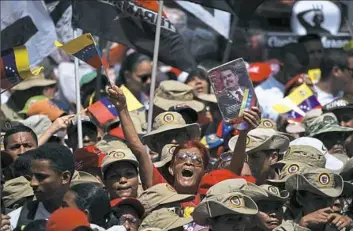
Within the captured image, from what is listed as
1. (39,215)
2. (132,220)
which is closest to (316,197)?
(132,220)

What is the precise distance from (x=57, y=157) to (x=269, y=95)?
18.2 ft

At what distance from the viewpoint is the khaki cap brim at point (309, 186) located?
12570 millimetres

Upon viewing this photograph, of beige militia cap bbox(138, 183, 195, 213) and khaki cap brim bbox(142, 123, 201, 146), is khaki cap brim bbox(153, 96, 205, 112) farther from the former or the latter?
beige militia cap bbox(138, 183, 195, 213)

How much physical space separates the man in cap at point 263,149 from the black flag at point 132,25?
2.32 m

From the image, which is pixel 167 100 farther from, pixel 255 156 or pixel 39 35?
pixel 255 156

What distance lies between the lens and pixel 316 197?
41.4 feet

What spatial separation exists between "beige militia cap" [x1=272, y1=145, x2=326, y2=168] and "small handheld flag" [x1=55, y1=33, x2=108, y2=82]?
1.49 meters

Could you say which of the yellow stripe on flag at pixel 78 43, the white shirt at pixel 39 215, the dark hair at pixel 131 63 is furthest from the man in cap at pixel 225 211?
the dark hair at pixel 131 63

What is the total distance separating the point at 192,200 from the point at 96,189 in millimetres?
741

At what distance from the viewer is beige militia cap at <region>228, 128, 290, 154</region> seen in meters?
13.9

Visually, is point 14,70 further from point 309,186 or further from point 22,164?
point 309,186

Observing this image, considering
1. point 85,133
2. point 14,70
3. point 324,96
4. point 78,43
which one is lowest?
point 324,96

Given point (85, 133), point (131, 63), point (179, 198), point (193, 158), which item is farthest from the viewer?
point (131, 63)

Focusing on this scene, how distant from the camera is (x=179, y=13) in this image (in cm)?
1961
